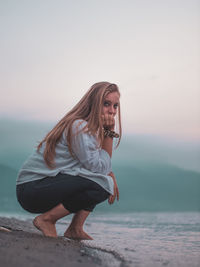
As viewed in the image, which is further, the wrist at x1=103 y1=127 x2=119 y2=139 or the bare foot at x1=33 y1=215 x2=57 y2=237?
the wrist at x1=103 y1=127 x2=119 y2=139

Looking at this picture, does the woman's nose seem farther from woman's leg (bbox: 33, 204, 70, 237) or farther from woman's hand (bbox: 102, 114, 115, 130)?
woman's leg (bbox: 33, 204, 70, 237)

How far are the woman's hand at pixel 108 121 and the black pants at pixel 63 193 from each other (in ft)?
1.87

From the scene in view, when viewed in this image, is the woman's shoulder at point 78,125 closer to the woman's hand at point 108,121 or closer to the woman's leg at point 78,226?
the woman's hand at point 108,121

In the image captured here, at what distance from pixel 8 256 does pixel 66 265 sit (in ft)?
1.01

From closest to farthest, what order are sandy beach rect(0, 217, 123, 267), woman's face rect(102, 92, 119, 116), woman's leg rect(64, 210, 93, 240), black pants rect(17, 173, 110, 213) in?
sandy beach rect(0, 217, 123, 267), black pants rect(17, 173, 110, 213), woman's leg rect(64, 210, 93, 240), woman's face rect(102, 92, 119, 116)

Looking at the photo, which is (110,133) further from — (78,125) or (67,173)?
(67,173)

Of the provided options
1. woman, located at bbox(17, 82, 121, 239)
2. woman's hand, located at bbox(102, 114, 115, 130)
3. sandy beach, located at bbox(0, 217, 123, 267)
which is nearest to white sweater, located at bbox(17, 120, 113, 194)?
woman, located at bbox(17, 82, 121, 239)

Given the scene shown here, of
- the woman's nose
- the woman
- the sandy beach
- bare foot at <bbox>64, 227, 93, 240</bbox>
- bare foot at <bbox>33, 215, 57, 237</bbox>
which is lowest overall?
bare foot at <bbox>64, 227, 93, 240</bbox>

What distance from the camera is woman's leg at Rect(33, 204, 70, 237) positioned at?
2717mm

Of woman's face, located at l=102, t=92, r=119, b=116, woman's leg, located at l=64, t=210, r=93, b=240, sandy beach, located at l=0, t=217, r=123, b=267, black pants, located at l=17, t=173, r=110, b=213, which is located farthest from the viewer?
woman's face, located at l=102, t=92, r=119, b=116

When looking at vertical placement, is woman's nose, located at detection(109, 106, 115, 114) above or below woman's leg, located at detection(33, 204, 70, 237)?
above

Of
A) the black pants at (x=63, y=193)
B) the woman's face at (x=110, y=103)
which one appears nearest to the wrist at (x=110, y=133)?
the woman's face at (x=110, y=103)

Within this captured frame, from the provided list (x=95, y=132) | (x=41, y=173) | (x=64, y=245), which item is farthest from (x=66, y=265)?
(x=95, y=132)

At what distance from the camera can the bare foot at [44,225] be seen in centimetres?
271
